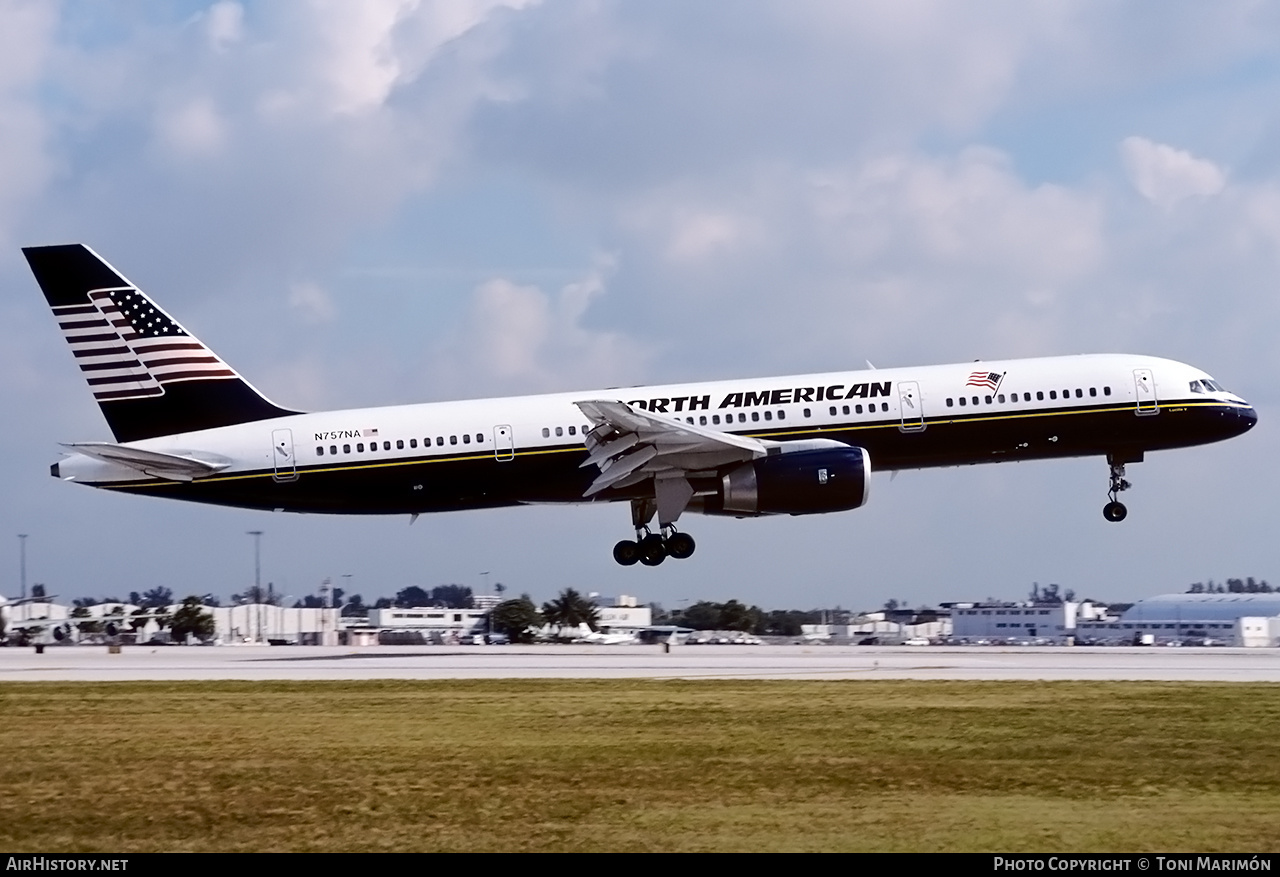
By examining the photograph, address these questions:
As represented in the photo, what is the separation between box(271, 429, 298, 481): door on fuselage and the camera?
45031 millimetres

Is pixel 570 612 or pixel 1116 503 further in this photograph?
pixel 570 612

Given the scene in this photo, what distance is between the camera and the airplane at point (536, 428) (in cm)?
4469

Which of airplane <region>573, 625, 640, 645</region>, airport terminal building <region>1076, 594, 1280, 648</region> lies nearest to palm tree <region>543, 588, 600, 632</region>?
airplane <region>573, 625, 640, 645</region>

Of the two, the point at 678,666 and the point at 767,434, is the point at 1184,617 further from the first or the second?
the point at 678,666

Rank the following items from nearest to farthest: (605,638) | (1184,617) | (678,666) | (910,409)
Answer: (678,666) < (910,409) < (605,638) < (1184,617)

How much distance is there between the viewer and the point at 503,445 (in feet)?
148

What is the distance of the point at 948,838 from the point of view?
1638 cm

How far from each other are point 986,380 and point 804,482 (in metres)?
6.44

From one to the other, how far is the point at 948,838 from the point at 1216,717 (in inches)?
468

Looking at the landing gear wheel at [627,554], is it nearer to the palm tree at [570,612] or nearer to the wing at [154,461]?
the wing at [154,461]

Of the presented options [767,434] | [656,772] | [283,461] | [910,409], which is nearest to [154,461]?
[283,461]

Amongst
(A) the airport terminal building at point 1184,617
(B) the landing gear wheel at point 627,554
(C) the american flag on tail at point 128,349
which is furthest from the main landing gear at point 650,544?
(A) the airport terminal building at point 1184,617
